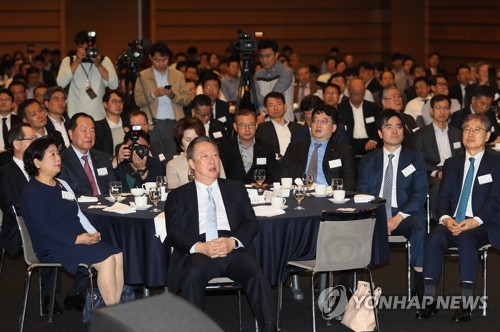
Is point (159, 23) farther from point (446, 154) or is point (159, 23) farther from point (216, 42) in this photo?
point (446, 154)

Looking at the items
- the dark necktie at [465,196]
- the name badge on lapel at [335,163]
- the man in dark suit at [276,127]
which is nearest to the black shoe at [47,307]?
the name badge on lapel at [335,163]

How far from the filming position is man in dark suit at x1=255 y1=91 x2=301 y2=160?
7.96 m

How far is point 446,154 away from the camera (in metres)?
7.54

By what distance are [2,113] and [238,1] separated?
32.0ft

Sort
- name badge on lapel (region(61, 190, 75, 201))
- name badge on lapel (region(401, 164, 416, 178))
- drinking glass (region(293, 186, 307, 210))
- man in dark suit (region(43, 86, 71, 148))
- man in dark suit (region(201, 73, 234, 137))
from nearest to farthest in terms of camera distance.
Result: name badge on lapel (region(61, 190, 75, 201)), drinking glass (region(293, 186, 307, 210)), name badge on lapel (region(401, 164, 416, 178)), man in dark suit (region(43, 86, 71, 148)), man in dark suit (region(201, 73, 234, 137))

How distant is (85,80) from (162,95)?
0.76 meters

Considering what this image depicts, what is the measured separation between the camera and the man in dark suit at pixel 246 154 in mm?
6781

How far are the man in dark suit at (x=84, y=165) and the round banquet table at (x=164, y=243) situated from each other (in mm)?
823

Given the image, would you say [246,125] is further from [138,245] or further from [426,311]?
[426,311]

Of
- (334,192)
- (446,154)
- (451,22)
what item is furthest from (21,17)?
(334,192)

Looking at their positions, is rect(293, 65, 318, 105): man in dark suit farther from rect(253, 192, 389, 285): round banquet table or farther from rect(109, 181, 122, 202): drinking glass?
rect(253, 192, 389, 285): round banquet table

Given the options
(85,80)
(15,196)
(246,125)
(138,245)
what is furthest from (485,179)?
(85,80)

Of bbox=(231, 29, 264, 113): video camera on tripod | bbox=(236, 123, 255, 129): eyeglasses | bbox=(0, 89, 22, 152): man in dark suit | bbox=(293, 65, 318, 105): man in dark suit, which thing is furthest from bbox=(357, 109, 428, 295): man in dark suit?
bbox=(293, 65, 318, 105): man in dark suit

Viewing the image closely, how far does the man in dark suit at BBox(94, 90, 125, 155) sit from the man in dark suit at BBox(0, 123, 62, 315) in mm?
1685
